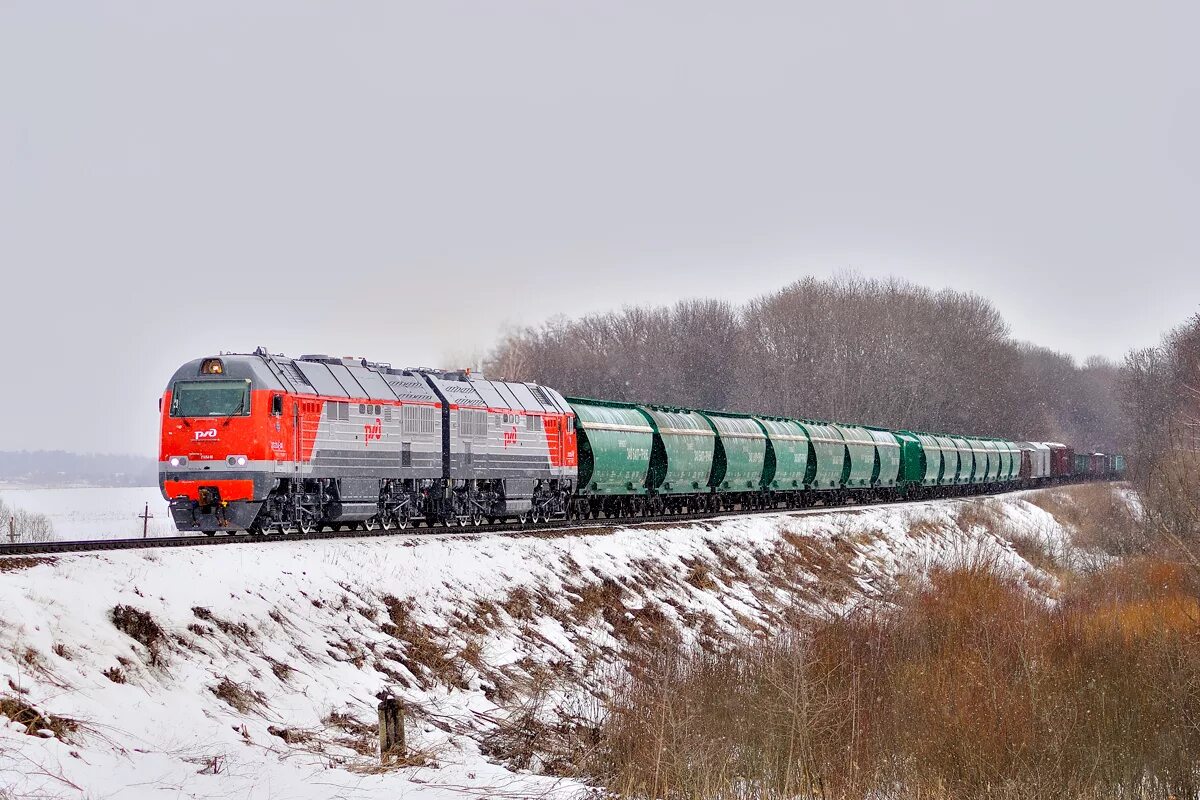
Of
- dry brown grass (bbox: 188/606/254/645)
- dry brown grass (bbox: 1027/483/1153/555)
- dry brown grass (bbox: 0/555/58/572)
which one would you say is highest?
dry brown grass (bbox: 0/555/58/572)

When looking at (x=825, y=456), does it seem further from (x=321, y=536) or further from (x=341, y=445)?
(x=321, y=536)

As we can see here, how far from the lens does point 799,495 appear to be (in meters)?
58.4

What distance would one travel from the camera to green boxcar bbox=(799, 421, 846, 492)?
57.6m

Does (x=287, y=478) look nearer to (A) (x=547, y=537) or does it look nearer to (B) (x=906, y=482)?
(A) (x=547, y=537)

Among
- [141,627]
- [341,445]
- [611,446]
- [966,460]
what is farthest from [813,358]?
[141,627]

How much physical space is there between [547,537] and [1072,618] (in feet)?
38.7

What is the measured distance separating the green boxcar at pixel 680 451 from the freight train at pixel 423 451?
75 millimetres

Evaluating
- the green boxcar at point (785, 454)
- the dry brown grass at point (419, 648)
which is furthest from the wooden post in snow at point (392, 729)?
the green boxcar at point (785, 454)

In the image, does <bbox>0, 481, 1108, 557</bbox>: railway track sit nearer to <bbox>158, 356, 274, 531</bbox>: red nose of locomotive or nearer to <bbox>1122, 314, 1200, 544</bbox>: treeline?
<bbox>158, 356, 274, 531</bbox>: red nose of locomotive

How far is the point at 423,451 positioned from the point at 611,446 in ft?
35.9

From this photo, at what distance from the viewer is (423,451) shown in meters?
30.5

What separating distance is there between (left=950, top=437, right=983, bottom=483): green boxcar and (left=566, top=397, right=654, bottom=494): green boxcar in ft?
137

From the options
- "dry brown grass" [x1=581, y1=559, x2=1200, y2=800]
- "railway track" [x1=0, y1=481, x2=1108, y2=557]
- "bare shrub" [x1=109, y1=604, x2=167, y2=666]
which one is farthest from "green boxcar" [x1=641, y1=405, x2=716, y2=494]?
"bare shrub" [x1=109, y1=604, x2=167, y2=666]

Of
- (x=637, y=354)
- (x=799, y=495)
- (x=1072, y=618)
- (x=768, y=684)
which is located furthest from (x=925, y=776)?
(x=637, y=354)
